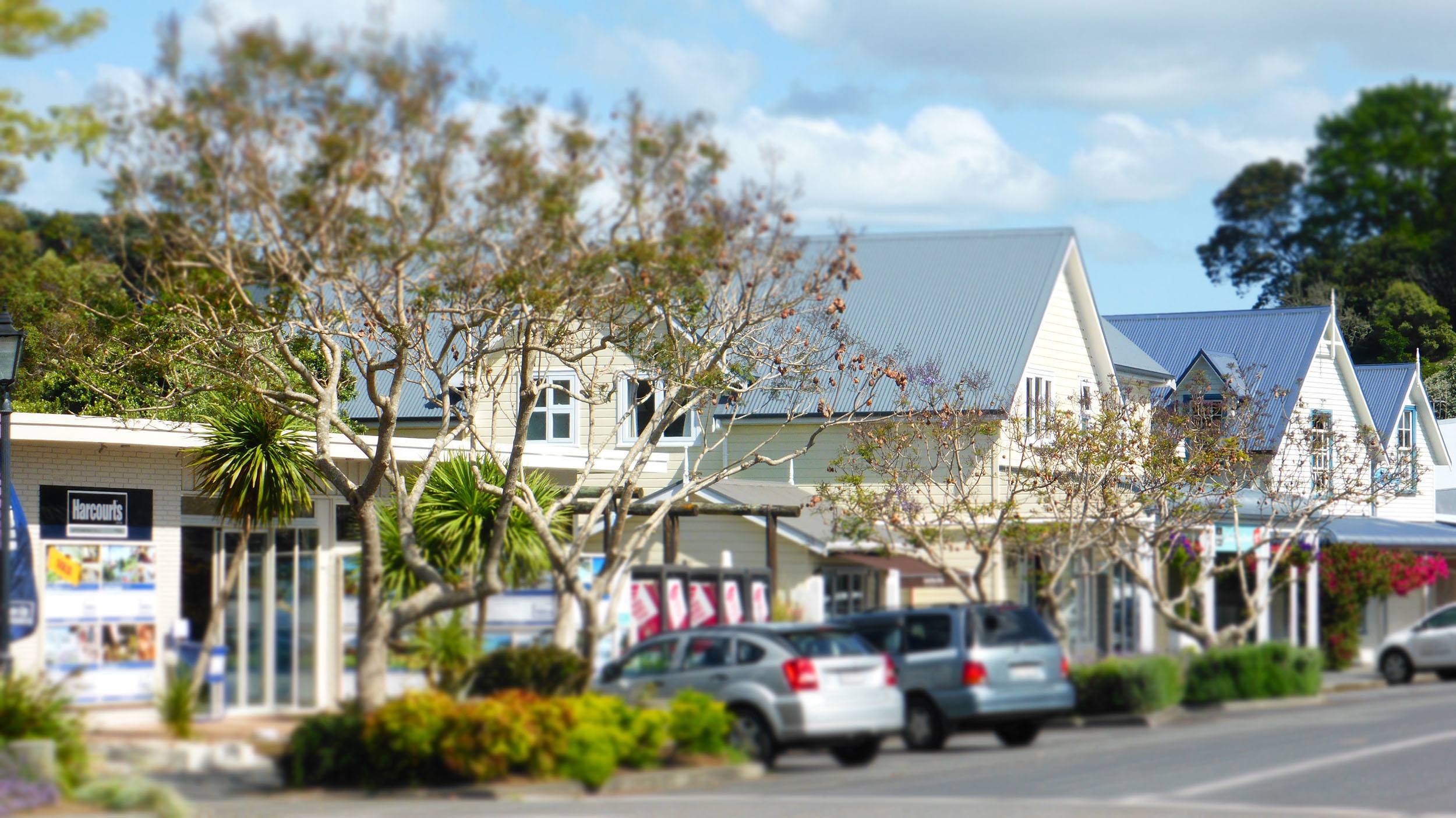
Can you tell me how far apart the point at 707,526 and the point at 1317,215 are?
5483cm

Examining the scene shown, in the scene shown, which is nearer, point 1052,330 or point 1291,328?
point 1052,330

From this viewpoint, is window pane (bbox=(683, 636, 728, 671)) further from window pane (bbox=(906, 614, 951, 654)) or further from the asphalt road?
window pane (bbox=(906, 614, 951, 654))

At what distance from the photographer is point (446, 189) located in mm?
15398

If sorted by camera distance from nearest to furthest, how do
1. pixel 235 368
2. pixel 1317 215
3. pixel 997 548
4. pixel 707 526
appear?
pixel 235 368 → pixel 997 548 → pixel 707 526 → pixel 1317 215

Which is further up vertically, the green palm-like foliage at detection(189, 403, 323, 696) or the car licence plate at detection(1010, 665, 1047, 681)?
the green palm-like foliage at detection(189, 403, 323, 696)

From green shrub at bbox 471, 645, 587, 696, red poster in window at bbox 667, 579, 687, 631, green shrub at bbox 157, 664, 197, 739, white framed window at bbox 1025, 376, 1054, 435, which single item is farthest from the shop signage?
white framed window at bbox 1025, 376, 1054, 435

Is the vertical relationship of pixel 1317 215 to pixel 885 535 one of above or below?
above

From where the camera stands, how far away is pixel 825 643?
16.4 meters

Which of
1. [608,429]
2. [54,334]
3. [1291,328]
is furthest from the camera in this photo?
[1291,328]

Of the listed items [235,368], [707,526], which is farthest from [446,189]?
[707,526]

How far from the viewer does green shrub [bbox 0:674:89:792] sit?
13727mm

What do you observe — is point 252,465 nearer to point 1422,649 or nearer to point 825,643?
point 825,643

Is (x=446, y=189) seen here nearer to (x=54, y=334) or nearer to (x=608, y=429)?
(x=54, y=334)

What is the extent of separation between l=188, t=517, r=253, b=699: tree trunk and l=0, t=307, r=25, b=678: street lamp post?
9.90 feet
